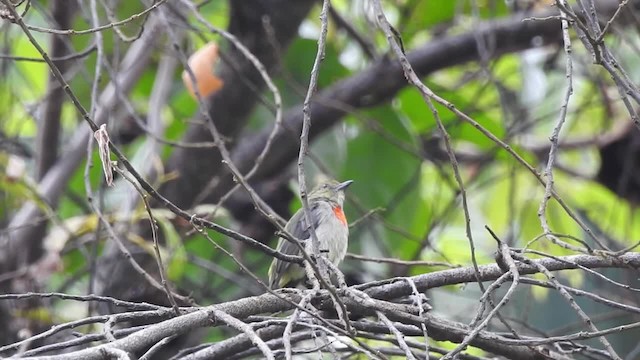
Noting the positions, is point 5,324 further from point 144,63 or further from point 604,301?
point 604,301

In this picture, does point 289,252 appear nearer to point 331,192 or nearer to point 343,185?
point 343,185

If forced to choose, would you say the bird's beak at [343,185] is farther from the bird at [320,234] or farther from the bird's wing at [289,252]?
the bird's wing at [289,252]

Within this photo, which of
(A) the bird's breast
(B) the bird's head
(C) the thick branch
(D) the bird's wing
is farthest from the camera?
(B) the bird's head

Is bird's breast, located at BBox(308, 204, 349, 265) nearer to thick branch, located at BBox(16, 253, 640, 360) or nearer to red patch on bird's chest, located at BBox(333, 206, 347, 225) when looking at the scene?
red patch on bird's chest, located at BBox(333, 206, 347, 225)

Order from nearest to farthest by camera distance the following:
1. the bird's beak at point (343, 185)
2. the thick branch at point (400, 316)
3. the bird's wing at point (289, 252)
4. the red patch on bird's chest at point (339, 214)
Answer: the thick branch at point (400, 316) < the bird's wing at point (289, 252) < the red patch on bird's chest at point (339, 214) < the bird's beak at point (343, 185)

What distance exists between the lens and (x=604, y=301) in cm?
293

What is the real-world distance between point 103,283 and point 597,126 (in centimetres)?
397

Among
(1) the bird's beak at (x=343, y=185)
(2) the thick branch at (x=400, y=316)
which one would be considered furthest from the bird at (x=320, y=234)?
(2) the thick branch at (x=400, y=316)

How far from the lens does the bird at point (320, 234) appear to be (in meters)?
5.20

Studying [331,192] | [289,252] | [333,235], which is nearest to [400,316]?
[333,235]

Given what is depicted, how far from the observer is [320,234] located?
210 inches

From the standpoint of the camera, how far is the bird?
205 inches

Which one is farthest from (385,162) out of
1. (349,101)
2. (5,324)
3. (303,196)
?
(303,196)

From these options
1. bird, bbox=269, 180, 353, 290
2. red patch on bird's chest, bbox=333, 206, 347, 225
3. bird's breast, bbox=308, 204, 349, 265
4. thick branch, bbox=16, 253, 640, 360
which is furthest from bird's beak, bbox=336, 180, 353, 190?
thick branch, bbox=16, 253, 640, 360
